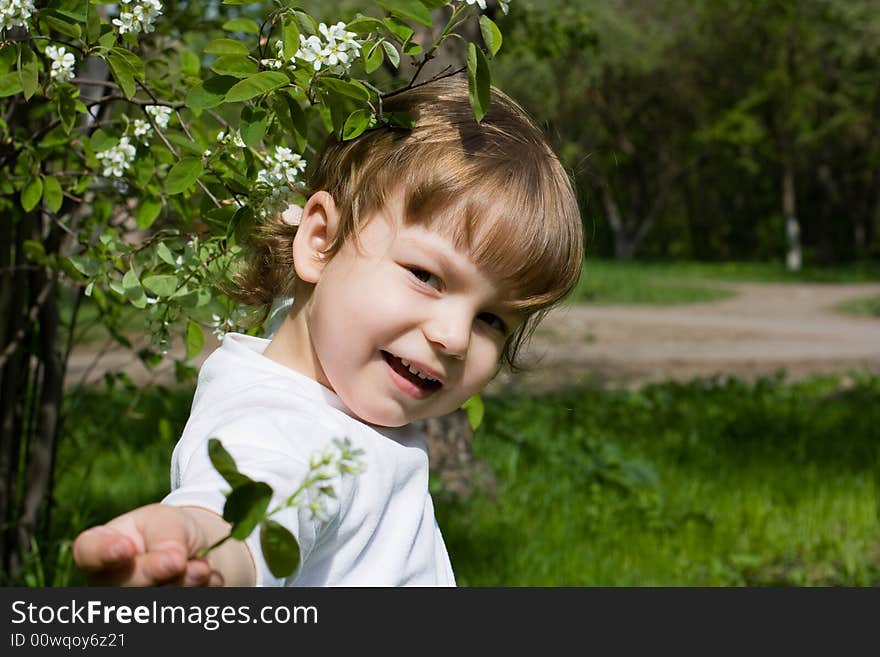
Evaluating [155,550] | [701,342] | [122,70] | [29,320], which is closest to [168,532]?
[155,550]

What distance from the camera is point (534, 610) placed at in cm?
154

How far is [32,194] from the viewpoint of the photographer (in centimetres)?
215

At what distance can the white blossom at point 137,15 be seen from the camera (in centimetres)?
174

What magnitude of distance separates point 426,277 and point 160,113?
73 cm

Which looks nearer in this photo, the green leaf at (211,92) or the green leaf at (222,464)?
the green leaf at (222,464)

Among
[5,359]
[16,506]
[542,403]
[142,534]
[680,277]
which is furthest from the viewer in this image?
[680,277]

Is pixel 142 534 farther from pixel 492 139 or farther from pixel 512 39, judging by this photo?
pixel 512 39

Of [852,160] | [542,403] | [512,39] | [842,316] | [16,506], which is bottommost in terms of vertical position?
[852,160]

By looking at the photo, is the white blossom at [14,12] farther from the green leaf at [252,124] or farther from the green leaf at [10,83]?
the green leaf at [252,124]

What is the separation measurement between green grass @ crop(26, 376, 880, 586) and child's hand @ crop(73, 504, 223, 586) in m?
2.06

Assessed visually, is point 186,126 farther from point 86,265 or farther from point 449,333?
point 449,333

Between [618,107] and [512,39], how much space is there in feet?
100

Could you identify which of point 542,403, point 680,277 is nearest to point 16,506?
point 542,403

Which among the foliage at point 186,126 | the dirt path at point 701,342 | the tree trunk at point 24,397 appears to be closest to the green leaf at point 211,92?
the foliage at point 186,126
